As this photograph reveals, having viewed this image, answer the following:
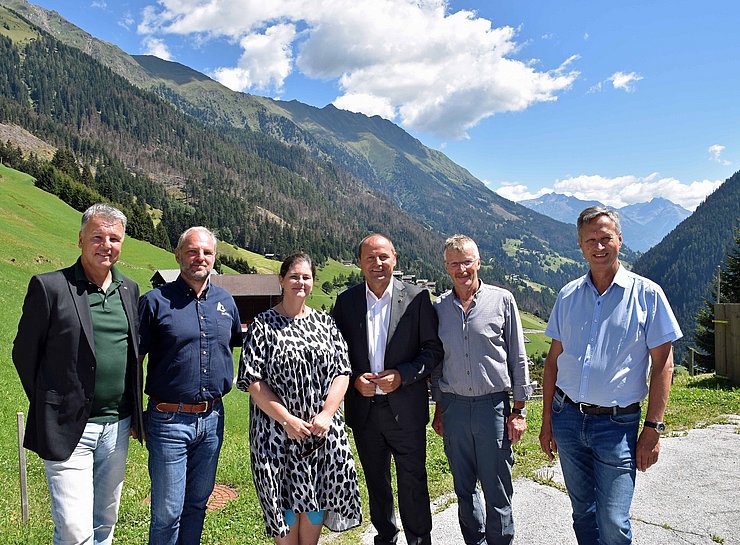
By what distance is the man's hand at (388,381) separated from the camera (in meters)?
4.19

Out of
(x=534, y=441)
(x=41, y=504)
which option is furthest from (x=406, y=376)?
(x=41, y=504)

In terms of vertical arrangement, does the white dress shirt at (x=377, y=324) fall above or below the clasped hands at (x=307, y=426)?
above

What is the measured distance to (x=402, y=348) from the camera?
14.4ft

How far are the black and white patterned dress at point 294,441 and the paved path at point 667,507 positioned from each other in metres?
1.25

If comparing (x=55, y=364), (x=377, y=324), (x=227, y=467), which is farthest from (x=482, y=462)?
(x=227, y=467)

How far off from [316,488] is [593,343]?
2.49 meters

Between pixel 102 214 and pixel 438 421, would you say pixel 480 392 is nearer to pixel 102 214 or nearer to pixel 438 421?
pixel 438 421

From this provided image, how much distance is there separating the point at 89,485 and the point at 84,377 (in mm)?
770

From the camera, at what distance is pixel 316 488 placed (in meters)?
3.99

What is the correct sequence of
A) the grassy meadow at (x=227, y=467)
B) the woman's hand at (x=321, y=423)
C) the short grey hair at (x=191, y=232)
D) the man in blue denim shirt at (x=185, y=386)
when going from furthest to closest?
the grassy meadow at (x=227, y=467) → the short grey hair at (x=191, y=232) → the woman's hand at (x=321, y=423) → the man in blue denim shirt at (x=185, y=386)

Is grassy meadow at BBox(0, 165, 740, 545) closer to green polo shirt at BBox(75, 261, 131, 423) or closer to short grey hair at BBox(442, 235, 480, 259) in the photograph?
green polo shirt at BBox(75, 261, 131, 423)

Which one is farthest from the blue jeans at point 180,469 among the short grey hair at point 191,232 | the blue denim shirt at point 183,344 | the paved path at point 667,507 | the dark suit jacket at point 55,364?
the paved path at point 667,507

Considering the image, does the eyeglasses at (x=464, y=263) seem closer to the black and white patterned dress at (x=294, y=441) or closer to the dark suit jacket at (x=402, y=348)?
the dark suit jacket at (x=402, y=348)

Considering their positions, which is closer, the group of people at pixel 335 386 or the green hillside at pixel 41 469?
the group of people at pixel 335 386
